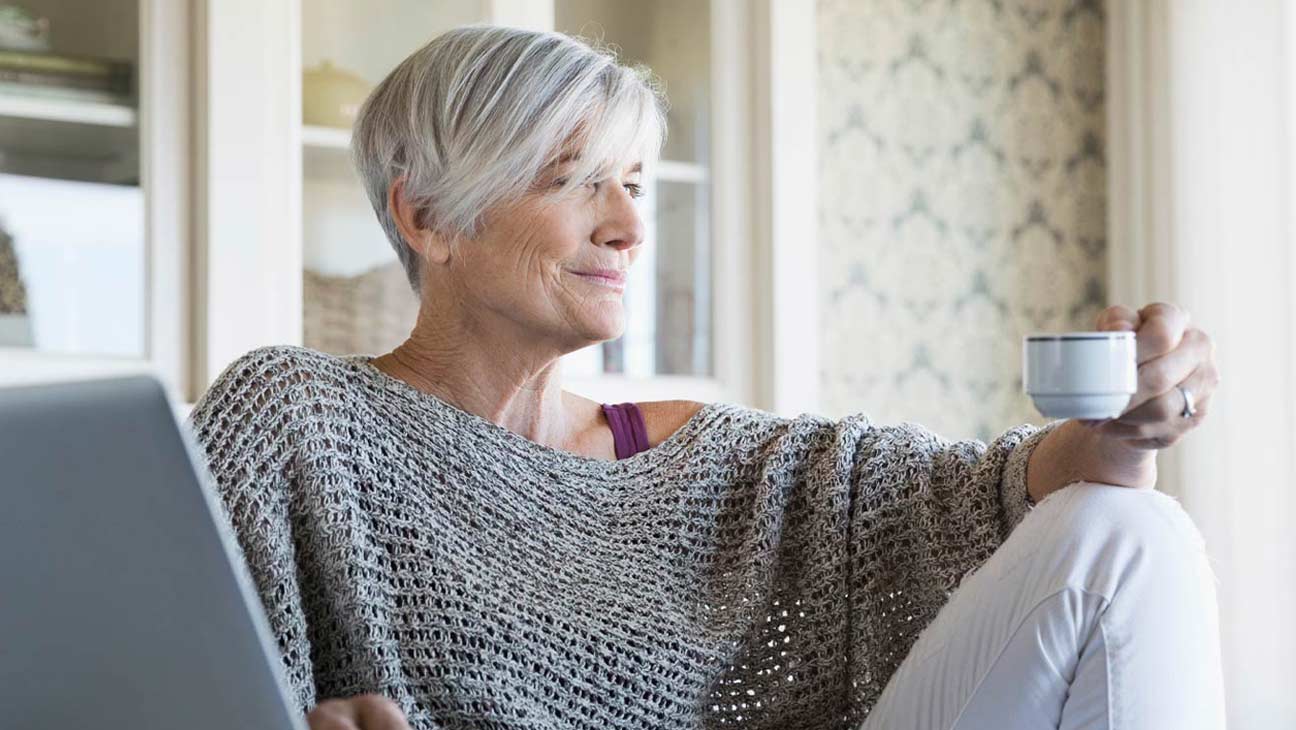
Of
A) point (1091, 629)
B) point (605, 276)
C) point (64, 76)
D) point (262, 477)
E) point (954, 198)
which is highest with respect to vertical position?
point (64, 76)

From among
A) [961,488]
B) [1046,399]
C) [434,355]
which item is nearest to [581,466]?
[434,355]

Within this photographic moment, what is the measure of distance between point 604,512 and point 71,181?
4.43ft

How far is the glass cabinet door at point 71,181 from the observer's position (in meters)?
2.41

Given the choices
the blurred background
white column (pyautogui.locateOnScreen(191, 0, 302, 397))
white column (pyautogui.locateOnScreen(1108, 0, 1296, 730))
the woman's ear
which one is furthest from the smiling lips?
white column (pyautogui.locateOnScreen(1108, 0, 1296, 730))

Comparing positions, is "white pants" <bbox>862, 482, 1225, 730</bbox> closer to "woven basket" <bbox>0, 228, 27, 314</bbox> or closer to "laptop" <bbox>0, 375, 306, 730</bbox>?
"laptop" <bbox>0, 375, 306, 730</bbox>

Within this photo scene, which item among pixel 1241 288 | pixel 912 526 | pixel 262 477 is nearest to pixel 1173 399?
pixel 912 526

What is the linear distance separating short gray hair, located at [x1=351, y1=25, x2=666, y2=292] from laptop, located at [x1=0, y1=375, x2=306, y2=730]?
3.27ft

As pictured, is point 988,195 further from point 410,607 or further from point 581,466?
point 410,607

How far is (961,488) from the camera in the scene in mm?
1526

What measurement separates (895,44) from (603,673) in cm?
238

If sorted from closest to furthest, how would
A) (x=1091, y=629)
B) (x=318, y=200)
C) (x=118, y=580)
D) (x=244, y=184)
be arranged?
(x=118, y=580), (x=1091, y=629), (x=244, y=184), (x=318, y=200)

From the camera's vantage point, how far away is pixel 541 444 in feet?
5.31

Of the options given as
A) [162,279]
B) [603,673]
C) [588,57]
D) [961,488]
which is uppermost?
[588,57]

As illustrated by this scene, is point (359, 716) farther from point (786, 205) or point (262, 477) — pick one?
point (786, 205)
